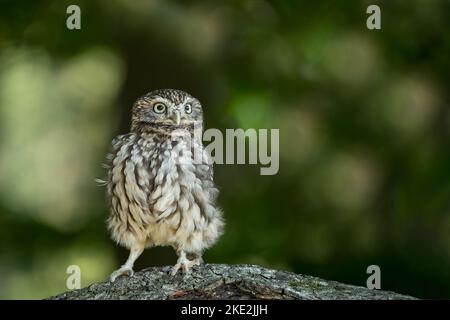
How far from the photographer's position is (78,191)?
511 cm

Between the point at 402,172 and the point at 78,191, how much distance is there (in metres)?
1.88

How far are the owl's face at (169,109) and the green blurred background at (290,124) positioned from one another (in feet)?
2.32

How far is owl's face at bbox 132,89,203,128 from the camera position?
13.3 ft

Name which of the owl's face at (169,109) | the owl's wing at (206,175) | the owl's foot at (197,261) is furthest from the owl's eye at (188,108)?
the owl's foot at (197,261)

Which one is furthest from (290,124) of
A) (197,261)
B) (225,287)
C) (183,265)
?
(225,287)

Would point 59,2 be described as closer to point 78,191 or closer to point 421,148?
point 78,191

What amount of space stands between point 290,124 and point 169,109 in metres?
1.20

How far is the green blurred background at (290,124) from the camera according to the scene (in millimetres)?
4879

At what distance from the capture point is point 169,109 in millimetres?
4043

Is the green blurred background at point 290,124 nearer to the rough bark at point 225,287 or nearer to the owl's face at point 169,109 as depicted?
the owl's face at point 169,109

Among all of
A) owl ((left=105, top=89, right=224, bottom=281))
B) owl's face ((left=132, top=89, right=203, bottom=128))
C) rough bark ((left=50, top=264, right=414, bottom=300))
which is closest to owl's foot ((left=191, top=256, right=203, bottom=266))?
owl ((left=105, top=89, right=224, bottom=281))
